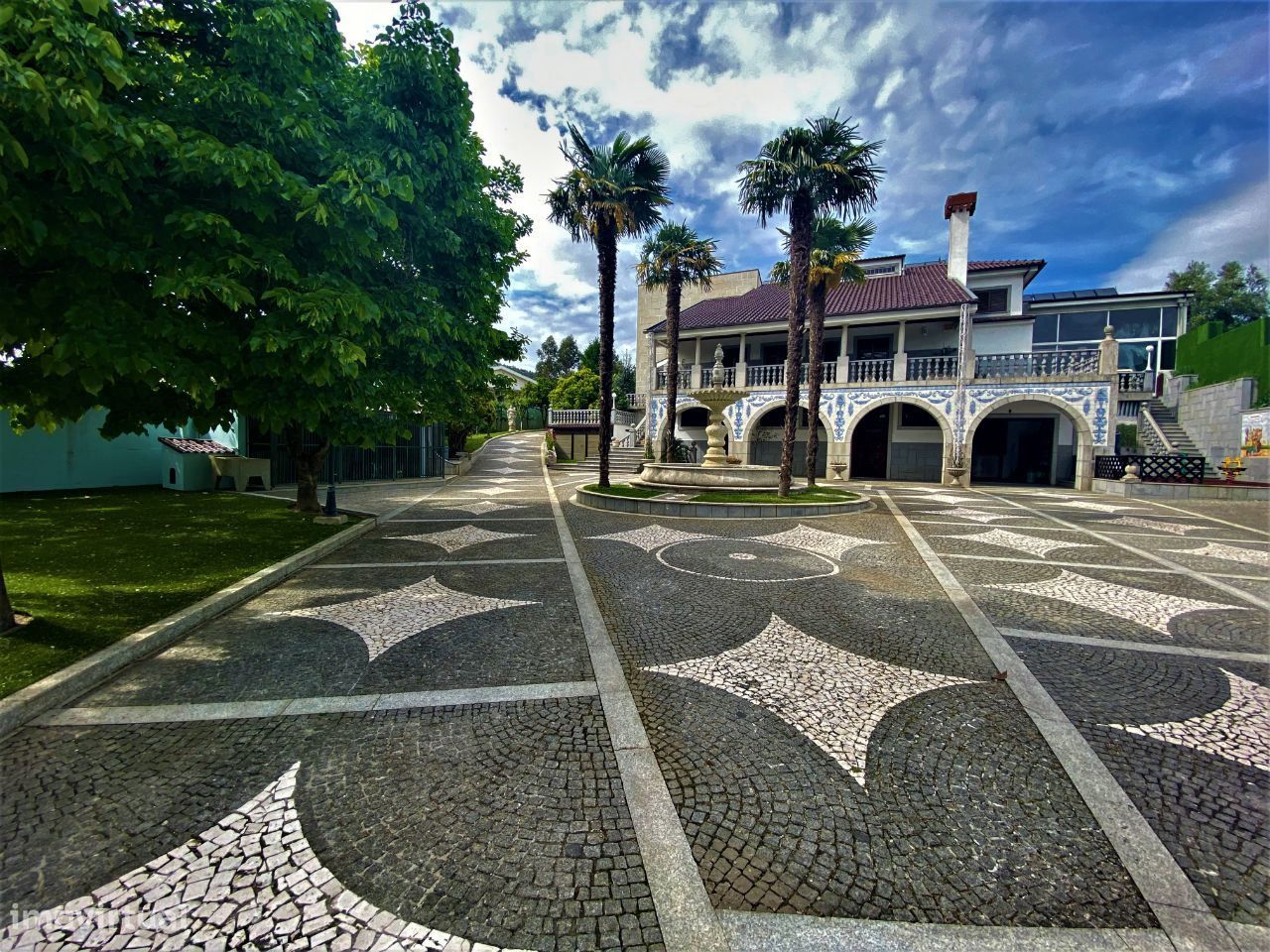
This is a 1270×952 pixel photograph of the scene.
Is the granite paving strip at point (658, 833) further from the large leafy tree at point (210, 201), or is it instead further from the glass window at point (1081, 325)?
the glass window at point (1081, 325)

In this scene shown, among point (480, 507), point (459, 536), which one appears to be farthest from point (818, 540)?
point (480, 507)

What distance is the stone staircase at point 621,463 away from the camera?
21922 millimetres

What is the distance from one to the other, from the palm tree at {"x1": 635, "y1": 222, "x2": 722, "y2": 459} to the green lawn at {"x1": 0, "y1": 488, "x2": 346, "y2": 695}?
524 inches

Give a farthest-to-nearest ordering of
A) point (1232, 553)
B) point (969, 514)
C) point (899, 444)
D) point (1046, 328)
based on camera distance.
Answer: point (1046, 328) < point (899, 444) < point (969, 514) < point (1232, 553)

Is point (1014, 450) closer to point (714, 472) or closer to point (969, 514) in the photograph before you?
point (969, 514)

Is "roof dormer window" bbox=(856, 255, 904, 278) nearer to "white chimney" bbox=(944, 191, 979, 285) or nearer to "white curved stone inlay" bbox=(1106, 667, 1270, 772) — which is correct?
"white chimney" bbox=(944, 191, 979, 285)

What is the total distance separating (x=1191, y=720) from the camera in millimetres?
3303

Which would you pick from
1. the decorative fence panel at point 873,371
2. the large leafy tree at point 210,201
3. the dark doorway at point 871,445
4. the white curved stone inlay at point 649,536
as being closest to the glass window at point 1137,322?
the dark doorway at point 871,445

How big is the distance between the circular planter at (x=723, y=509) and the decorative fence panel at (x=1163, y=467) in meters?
12.0

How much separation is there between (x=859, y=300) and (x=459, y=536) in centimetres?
2109

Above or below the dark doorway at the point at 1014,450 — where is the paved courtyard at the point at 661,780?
below

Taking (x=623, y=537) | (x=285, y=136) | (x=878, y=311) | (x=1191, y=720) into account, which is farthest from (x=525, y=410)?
(x=1191, y=720)

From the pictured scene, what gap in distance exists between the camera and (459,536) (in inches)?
368

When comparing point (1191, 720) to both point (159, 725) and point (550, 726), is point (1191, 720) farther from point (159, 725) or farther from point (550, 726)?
point (159, 725)
